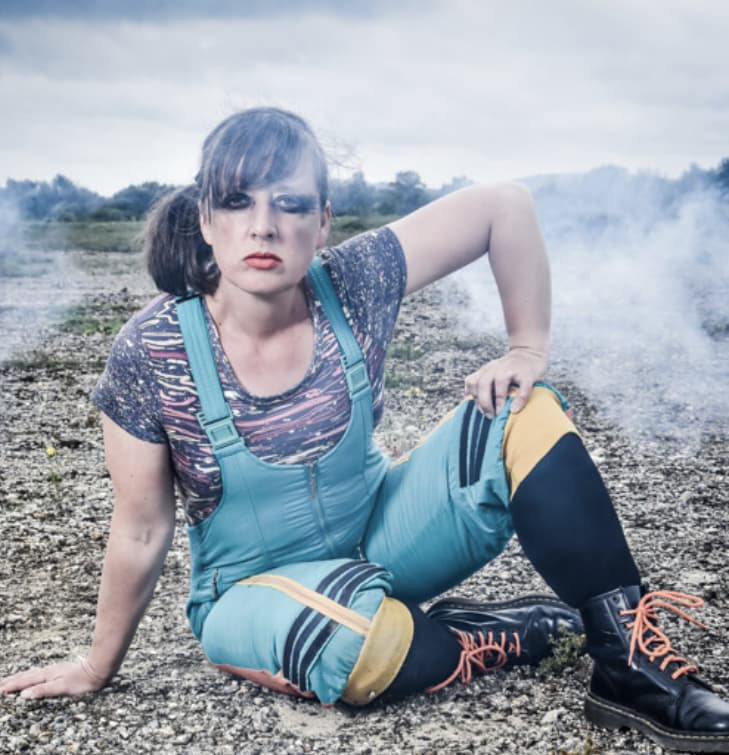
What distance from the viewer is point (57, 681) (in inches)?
103

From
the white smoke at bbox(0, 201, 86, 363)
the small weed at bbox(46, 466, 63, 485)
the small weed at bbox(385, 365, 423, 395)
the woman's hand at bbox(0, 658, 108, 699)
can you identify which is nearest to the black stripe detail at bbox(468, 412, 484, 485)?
the woman's hand at bbox(0, 658, 108, 699)

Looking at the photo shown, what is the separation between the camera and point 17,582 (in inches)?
140

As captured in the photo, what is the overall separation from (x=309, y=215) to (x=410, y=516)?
810 mm

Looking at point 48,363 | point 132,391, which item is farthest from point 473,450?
point 48,363

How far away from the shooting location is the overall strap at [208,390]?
244cm

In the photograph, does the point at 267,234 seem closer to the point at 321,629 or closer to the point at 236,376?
the point at 236,376

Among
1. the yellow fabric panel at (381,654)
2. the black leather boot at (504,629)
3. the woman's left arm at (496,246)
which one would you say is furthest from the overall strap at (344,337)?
the black leather boot at (504,629)

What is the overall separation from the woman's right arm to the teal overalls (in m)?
0.14

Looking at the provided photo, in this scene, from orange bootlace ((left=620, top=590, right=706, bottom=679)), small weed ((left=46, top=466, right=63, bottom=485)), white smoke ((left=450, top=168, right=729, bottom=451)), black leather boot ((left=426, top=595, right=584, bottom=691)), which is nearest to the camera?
orange bootlace ((left=620, top=590, right=706, bottom=679))

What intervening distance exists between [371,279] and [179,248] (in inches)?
19.5

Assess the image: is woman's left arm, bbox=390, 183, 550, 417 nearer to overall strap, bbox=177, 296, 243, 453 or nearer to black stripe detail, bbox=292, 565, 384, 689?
overall strap, bbox=177, 296, 243, 453

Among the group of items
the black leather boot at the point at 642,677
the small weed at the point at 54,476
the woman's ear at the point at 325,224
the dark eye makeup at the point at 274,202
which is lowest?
the small weed at the point at 54,476

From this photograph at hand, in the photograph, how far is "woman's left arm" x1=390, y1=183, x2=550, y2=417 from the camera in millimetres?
2740

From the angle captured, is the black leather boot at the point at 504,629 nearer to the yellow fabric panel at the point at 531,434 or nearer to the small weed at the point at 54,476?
the yellow fabric panel at the point at 531,434
